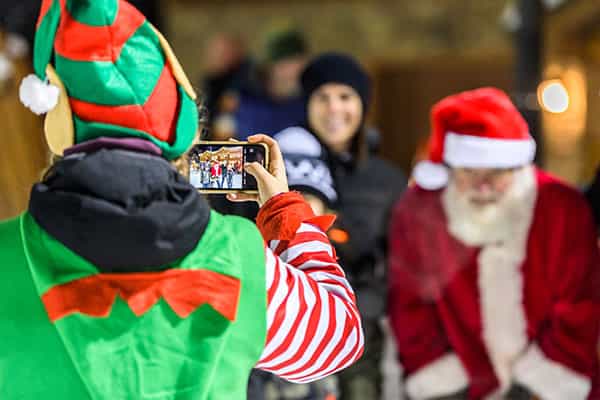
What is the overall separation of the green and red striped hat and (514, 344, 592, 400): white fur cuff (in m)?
1.69

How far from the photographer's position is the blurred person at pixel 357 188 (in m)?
2.37

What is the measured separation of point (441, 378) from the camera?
9.13 feet

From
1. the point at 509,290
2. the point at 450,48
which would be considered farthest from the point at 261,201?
the point at 450,48

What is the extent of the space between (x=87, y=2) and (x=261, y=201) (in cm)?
35

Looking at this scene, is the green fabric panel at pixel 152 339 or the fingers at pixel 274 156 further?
the fingers at pixel 274 156

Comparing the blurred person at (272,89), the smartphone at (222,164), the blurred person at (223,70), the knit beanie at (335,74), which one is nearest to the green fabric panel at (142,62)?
the smartphone at (222,164)

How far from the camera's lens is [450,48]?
576 cm

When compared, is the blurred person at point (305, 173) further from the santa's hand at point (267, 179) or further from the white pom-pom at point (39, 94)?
the white pom-pom at point (39, 94)

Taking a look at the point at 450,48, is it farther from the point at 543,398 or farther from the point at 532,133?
the point at 543,398

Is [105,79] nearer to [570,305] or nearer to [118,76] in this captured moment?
[118,76]

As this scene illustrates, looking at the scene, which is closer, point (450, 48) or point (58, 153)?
Result: point (58, 153)

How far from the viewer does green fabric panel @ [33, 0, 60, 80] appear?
1.18 metres

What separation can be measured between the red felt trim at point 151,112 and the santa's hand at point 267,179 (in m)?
0.14

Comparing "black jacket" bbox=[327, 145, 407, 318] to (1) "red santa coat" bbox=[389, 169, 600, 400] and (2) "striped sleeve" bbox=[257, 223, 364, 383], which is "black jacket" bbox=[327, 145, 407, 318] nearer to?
(1) "red santa coat" bbox=[389, 169, 600, 400]
